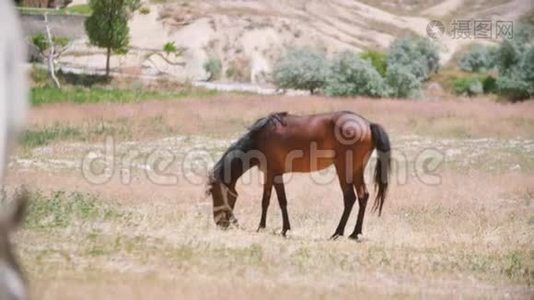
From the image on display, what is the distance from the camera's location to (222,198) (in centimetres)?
1246

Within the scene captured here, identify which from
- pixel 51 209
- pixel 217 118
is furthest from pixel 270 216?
pixel 217 118

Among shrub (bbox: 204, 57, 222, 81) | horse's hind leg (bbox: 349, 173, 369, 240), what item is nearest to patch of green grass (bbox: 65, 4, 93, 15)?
shrub (bbox: 204, 57, 222, 81)

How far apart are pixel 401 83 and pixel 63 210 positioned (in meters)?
37.1

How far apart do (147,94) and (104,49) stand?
14988mm

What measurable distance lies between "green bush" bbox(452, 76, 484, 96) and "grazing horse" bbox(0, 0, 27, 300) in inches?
2048

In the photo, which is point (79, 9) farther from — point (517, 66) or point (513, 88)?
point (513, 88)

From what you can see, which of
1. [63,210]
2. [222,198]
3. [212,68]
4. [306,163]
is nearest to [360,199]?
[306,163]

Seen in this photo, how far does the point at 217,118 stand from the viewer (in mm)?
30250

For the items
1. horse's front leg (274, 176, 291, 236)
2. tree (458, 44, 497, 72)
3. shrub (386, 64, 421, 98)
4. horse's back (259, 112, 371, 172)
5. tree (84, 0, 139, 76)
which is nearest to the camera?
horse's front leg (274, 176, 291, 236)

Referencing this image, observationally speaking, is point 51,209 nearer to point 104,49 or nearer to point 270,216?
point 270,216

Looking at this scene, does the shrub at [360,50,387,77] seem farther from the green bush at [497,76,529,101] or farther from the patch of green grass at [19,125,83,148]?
the patch of green grass at [19,125,83,148]

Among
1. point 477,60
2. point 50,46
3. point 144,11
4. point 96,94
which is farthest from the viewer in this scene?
point 477,60

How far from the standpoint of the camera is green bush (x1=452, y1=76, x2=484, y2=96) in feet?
178

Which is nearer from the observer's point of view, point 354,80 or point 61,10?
point 354,80
